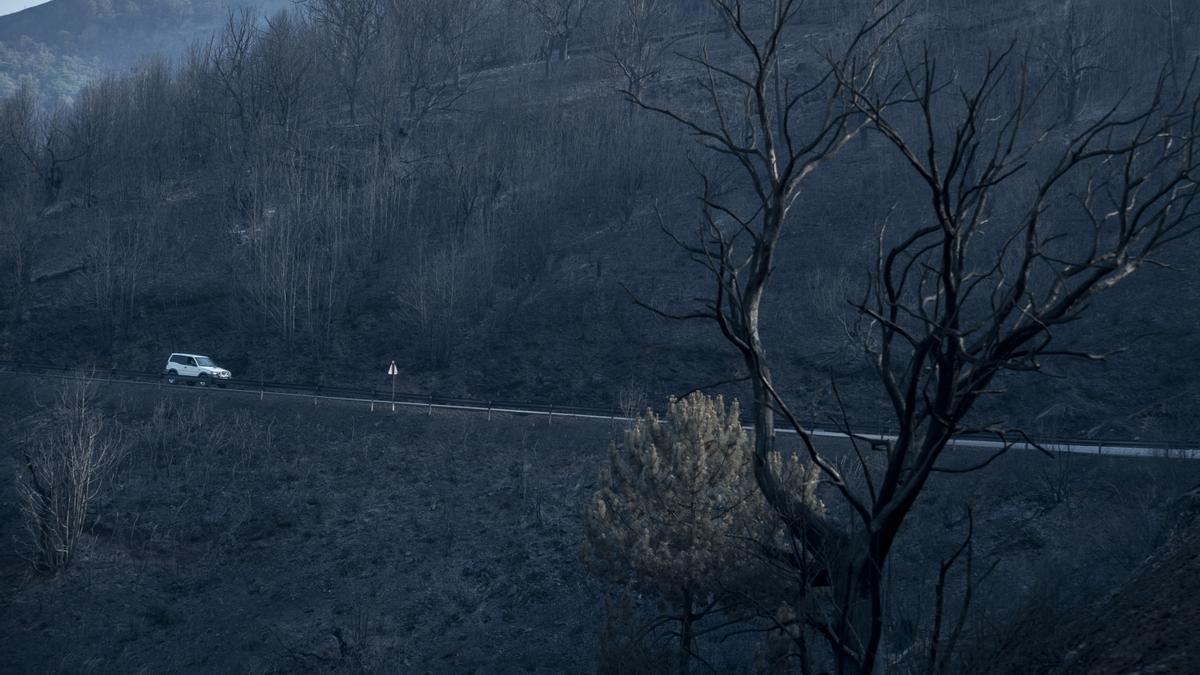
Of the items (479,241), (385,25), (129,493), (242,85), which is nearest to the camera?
(129,493)

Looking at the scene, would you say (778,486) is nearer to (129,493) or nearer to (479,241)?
(129,493)

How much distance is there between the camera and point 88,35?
182 metres

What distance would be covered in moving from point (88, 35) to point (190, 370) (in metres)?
169

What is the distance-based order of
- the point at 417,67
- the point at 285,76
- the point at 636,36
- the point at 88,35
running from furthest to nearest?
the point at 88,35
the point at 417,67
the point at 636,36
the point at 285,76

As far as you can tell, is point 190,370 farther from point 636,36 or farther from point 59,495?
point 636,36

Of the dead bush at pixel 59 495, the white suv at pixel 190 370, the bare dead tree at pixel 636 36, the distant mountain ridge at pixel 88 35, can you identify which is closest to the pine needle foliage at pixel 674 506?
the dead bush at pixel 59 495

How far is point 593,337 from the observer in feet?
150

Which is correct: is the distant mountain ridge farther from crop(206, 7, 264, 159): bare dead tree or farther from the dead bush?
the dead bush

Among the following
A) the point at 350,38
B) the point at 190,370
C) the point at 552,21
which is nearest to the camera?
the point at 190,370

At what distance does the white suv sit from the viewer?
1628 inches

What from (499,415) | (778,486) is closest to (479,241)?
(499,415)

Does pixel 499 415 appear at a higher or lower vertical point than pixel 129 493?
higher

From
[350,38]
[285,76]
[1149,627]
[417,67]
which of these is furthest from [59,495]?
[350,38]

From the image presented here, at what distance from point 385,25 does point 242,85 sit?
447 inches
